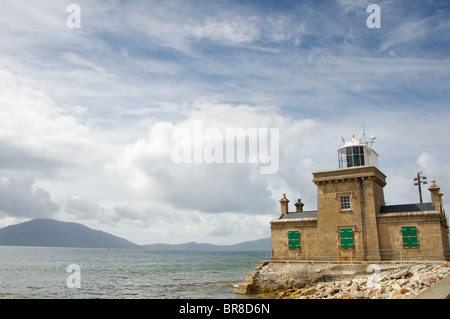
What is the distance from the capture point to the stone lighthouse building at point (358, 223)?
22.8 metres

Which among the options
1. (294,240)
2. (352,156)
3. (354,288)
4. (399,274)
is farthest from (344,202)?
(354,288)

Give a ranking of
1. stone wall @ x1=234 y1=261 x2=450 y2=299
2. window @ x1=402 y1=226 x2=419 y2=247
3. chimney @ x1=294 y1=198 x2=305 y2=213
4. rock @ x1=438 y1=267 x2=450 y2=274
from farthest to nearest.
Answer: chimney @ x1=294 y1=198 x2=305 y2=213
window @ x1=402 y1=226 x2=419 y2=247
rock @ x1=438 y1=267 x2=450 y2=274
stone wall @ x1=234 y1=261 x2=450 y2=299

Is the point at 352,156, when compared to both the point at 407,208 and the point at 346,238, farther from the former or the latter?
the point at 346,238

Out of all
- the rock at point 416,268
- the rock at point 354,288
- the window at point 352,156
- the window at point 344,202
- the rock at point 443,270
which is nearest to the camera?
the rock at point 443,270

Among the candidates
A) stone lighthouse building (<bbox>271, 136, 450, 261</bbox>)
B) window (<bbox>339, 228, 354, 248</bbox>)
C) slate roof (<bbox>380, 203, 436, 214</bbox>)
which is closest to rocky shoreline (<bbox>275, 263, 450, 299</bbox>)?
stone lighthouse building (<bbox>271, 136, 450, 261</bbox>)

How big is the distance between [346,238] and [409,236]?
157 inches

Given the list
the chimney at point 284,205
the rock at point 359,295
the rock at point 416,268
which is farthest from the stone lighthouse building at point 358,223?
the rock at point 359,295

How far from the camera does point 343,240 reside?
2481cm

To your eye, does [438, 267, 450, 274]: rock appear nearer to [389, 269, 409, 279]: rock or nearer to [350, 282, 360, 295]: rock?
[389, 269, 409, 279]: rock

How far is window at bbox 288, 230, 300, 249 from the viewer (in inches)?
1049

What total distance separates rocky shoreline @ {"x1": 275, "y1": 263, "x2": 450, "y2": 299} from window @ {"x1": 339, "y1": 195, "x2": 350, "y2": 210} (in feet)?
16.7

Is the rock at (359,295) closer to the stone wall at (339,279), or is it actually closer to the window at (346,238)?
the stone wall at (339,279)

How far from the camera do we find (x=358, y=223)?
2462 cm
